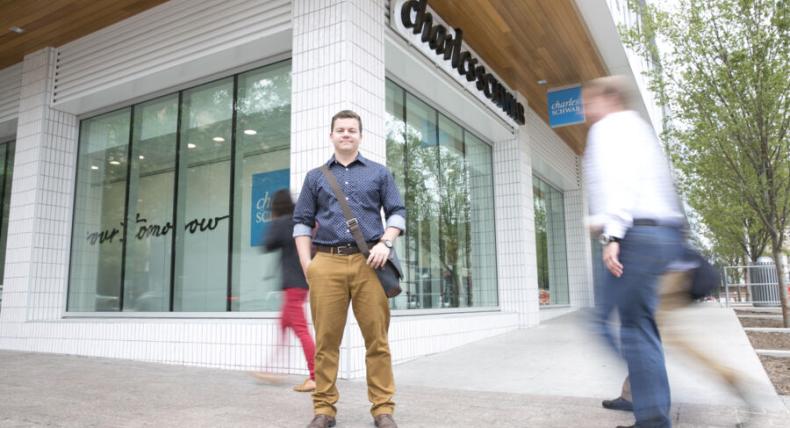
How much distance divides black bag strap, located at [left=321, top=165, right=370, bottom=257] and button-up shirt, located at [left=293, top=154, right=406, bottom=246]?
0.03 meters

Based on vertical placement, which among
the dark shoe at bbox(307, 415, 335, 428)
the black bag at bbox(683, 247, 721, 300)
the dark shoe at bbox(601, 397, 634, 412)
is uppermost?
the black bag at bbox(683, 247, 721, 300)

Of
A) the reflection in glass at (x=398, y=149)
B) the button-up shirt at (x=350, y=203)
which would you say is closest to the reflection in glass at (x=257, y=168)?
the reflection in glass at (x=398, y=149)

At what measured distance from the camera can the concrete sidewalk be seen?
339cm

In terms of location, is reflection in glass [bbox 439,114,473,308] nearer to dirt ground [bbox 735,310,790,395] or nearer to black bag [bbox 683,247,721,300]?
dirt ground [bbox 735,310,790,395]

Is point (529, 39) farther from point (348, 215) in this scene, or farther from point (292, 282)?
point (348, 215)

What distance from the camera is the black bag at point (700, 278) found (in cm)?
262

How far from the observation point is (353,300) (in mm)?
3127

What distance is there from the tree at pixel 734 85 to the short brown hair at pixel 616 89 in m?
6.02

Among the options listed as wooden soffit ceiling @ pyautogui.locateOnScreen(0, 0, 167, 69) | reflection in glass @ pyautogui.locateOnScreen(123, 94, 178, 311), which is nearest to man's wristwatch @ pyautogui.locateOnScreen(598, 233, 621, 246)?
reflection in glass @ pyautogui.locateOnScreen(123, 94, 178, 311)

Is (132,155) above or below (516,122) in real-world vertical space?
below

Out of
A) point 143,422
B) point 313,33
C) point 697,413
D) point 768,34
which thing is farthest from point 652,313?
point 768,34

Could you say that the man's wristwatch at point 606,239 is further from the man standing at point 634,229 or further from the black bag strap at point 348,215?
the black bag strap at point 348,215

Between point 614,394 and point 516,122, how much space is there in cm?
746

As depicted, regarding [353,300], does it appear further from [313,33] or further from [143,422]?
[313,33]
